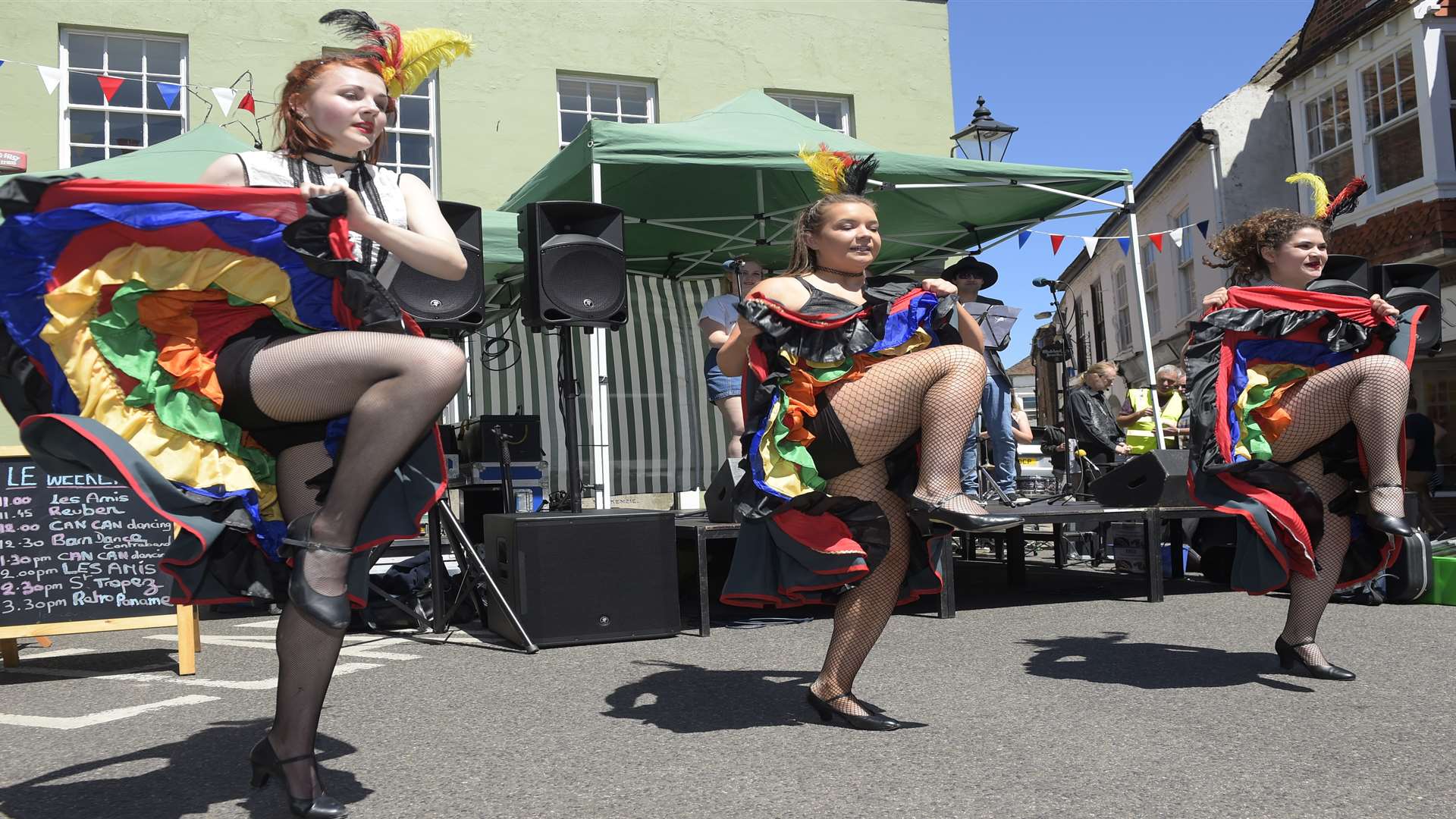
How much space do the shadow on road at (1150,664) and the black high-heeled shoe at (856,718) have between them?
97 cm

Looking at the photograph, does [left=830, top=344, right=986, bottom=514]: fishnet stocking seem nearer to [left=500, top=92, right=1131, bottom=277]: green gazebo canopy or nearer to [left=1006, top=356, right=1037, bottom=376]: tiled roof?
[left=500, top=92, right=1131, bottom=277]: green gazebo canopy

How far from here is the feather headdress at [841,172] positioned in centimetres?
318

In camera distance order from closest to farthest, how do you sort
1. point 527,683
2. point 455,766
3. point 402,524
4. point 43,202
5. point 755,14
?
1. point 43,202
2. point 402,524
3. point 455,766
4. point 527,683
5. point 755,14

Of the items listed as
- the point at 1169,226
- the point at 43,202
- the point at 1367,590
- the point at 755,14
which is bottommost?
the point at 1367,590

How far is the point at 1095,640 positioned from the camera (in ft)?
14.3

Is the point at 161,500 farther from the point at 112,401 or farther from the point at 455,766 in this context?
the point at 455,766

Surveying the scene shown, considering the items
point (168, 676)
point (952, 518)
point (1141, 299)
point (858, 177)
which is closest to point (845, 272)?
point (858, 177)

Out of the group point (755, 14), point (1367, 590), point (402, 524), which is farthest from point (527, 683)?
point (755, 14)

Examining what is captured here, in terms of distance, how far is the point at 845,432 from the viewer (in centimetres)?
282

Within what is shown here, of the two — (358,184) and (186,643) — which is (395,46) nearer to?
(358,184)

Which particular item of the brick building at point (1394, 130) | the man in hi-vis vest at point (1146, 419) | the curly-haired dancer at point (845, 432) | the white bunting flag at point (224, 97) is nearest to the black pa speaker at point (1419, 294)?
the curly-haired dancer at point (845, 432)

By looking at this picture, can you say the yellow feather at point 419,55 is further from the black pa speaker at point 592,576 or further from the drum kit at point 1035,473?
the drum kit at point 1035,473

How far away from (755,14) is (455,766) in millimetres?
11186

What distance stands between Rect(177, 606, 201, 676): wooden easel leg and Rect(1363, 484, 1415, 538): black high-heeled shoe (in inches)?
157
